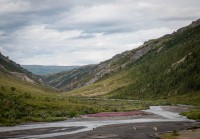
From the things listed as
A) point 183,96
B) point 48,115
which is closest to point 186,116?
point 48,115

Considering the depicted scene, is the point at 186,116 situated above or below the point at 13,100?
below

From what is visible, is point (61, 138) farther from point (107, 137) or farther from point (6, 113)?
point (6, 113)

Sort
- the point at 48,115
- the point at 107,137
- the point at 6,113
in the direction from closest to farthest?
1. the point at 107,137
2. the point at 6,113
3. the point at 48,115

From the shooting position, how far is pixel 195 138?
181 feet

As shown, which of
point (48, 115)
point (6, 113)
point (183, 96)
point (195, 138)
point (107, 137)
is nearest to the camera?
point (195, 138)

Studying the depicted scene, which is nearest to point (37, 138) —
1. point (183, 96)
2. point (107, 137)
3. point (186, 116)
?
point (107, 137)

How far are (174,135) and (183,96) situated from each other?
137354 millimetres

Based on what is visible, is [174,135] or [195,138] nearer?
[195,138]

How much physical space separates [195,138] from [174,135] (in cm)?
537

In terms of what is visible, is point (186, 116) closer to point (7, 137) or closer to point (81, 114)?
point (81, 114)

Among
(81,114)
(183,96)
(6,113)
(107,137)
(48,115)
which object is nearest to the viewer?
(107,137)

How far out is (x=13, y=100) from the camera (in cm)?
10362

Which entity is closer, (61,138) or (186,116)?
(61,138)

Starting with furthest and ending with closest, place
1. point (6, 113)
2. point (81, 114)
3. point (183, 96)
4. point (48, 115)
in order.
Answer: point (183, 96) → point (81, 114) → point (48, 115) → point (6, 113)
